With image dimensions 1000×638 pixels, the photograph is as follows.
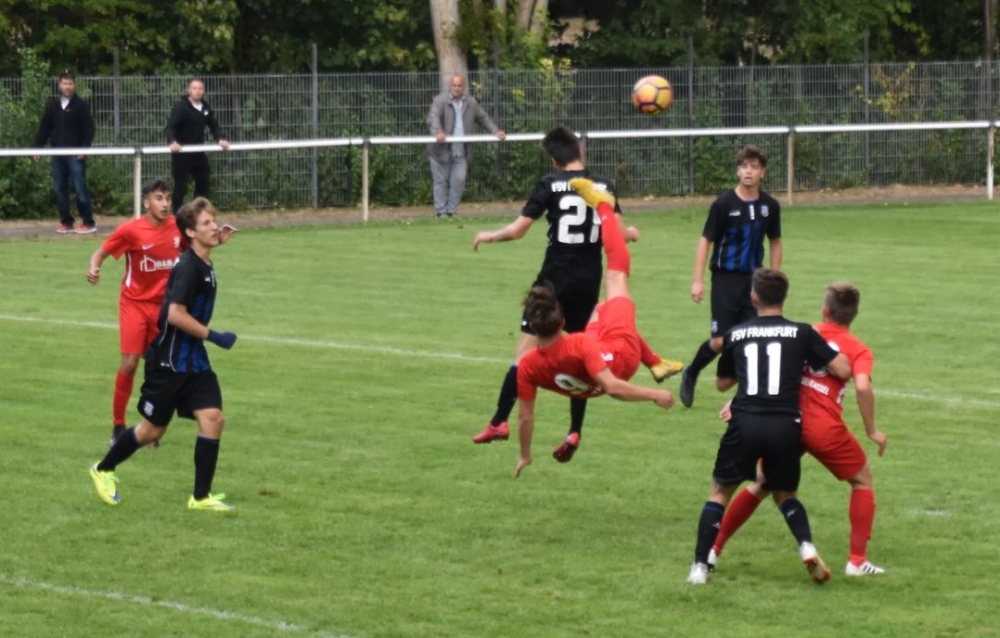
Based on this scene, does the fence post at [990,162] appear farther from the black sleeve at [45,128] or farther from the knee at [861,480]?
the knee at [861,480]

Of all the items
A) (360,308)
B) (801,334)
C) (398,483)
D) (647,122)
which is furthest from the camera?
(647,122)

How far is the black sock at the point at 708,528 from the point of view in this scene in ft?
28.7

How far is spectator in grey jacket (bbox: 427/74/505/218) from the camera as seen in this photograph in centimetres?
2755

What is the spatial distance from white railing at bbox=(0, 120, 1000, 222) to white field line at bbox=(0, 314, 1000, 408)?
718cm

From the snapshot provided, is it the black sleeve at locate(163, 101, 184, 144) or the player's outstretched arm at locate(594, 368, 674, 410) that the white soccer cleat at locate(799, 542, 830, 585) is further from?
the black sleeve at locate(163, 101, 184, 144)

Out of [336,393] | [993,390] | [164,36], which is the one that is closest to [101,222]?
[164,36]

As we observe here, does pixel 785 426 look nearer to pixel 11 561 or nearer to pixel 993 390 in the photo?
pixel 11 561

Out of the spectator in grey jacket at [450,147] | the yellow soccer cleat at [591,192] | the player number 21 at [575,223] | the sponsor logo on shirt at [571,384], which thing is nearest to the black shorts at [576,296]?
the player number 21 at [575,223]

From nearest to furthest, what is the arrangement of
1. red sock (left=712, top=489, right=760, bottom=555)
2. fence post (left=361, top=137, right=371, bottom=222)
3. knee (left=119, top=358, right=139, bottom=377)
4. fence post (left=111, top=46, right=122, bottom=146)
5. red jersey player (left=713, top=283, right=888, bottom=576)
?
red jersey player (left=713, top=283, right=888, bottom=576), red sock (left=712, top=489, right=760, bottom=555), knee (left=119, top=358, right=139, bottom=377), fence post (left=361, top=137, right=371, bottom=222), fence post (left=111, top=46, right=122, bottom=146)

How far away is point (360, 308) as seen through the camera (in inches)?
739

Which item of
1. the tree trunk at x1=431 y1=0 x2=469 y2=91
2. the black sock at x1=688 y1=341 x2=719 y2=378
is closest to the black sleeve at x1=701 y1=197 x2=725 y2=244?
the black sock at x1=688 y1=341 x2=719 y2=378

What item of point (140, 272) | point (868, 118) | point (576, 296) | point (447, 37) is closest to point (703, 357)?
point (576, 296)

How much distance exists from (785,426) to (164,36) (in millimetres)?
28495

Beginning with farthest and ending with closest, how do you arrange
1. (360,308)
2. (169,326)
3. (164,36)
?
(164,36) < (360,308) < (169,326)
